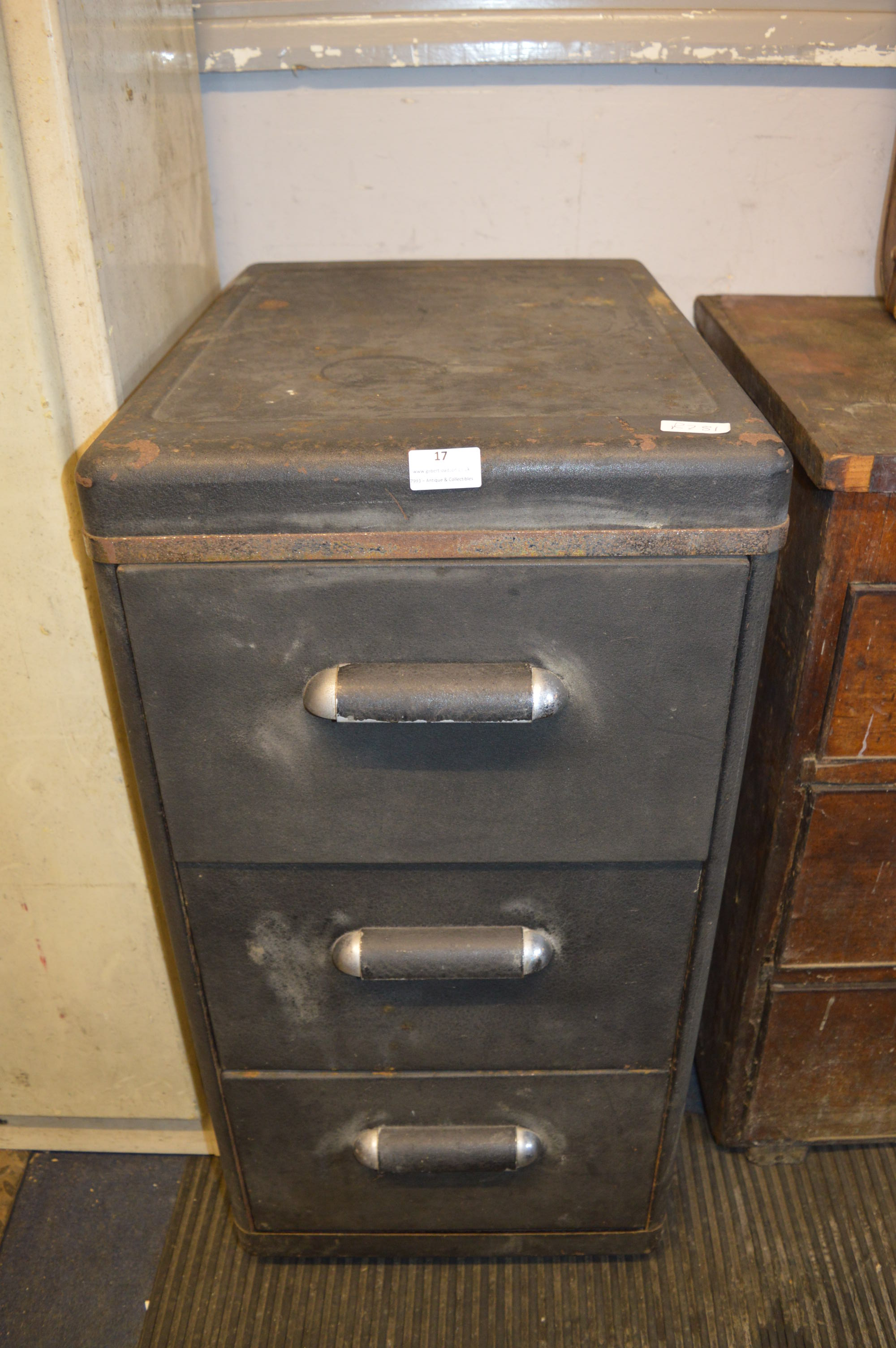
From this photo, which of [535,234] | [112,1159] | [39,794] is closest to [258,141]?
[535,234]

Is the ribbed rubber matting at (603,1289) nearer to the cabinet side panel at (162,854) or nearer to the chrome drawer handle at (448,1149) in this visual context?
the cabinet side panel at (162,854)

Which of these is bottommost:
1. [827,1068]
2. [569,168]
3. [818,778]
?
[827,1068]

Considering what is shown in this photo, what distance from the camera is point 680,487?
675 millimetres

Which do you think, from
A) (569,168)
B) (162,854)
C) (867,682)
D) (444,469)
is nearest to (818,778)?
(867,682)

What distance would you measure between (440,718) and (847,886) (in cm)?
57

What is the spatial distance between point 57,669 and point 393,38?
0.88 meters

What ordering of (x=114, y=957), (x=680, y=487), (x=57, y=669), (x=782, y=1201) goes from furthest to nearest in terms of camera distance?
(x=782, y=1201) → (x=114, y=957) → (x=57, y=669) → (x=680, y=487)

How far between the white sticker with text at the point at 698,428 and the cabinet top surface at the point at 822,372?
0.47ft

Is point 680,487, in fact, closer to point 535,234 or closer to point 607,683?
point 607,683

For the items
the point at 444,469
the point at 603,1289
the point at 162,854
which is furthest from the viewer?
the point at 603,1289

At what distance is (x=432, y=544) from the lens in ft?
2.26

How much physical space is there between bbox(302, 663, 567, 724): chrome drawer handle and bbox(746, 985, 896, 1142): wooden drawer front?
2.02 ft

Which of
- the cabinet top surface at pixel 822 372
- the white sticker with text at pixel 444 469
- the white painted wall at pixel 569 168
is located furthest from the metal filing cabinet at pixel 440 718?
the white painted wall at pixel 569 168

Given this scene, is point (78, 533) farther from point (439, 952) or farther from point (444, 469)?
point (439, 952)
